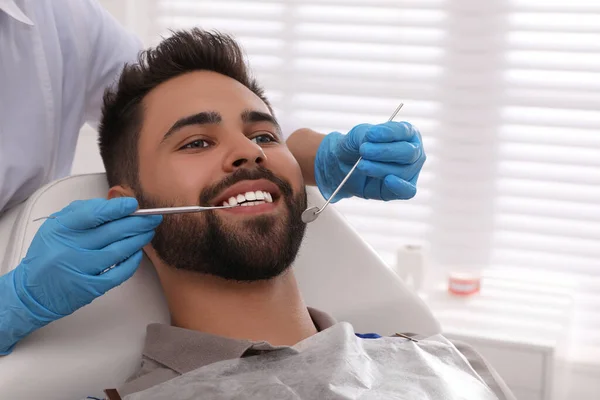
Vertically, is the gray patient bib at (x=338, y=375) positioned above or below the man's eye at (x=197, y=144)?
below

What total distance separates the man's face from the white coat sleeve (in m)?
0.25

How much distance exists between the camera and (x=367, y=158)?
144 cm

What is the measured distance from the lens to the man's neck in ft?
4.36

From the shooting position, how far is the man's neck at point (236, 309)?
1328mm

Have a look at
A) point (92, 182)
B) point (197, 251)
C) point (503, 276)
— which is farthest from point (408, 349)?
point (503, 276)

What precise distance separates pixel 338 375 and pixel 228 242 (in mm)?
290

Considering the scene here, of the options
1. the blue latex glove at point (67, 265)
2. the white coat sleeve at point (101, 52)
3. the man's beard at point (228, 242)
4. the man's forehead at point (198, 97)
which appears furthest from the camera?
the white coat sleeve at point (101, 52)

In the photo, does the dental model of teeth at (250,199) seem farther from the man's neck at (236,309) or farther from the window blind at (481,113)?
the window blind at (481,113)

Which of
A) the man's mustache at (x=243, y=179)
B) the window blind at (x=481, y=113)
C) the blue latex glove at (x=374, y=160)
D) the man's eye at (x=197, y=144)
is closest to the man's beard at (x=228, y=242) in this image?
the man's mustache at (x=243, y=179)

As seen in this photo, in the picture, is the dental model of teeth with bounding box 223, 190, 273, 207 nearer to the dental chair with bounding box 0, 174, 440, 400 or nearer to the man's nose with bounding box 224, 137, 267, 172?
the man's nose with bounding box 224, 137, 267, 172

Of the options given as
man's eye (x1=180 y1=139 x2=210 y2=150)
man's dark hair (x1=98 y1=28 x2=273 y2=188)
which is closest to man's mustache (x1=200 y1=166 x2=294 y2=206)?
man's eye (x1=180 y1=139 x2=210 y2=150)

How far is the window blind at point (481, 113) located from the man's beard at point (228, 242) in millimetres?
1224

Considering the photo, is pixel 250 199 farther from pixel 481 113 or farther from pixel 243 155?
pixel 481 113

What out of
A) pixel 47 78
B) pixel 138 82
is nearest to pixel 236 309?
pixel 138 82
